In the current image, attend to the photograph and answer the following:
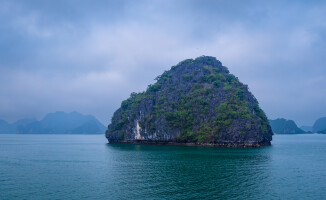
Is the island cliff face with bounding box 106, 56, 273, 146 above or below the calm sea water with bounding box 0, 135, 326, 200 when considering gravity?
above

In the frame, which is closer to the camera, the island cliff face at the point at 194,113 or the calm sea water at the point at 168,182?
the calm sea water at the point at 168,182

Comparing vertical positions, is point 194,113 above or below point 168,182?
above

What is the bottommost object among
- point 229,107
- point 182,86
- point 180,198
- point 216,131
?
point 180,198

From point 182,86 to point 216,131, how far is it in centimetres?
2967

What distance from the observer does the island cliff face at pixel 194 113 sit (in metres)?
80.8

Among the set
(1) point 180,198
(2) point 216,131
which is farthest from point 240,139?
Answer: (1) point 180,198

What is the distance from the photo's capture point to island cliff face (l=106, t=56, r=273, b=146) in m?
80.8

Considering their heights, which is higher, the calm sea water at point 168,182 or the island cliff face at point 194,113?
the island cliff face at point 194,113

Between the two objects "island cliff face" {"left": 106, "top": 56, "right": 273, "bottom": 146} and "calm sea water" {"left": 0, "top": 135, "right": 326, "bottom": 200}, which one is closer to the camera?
"calm sea water" {"left": 0, "top": 135, "right": 326, "bottom": 200}

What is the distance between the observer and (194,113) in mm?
91812

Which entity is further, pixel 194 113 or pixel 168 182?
pixel 194 113

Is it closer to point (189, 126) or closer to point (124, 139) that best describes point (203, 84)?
point (189, 126)

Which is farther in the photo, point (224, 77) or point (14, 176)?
point (224, 77)

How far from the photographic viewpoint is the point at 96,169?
38125 millimetres
